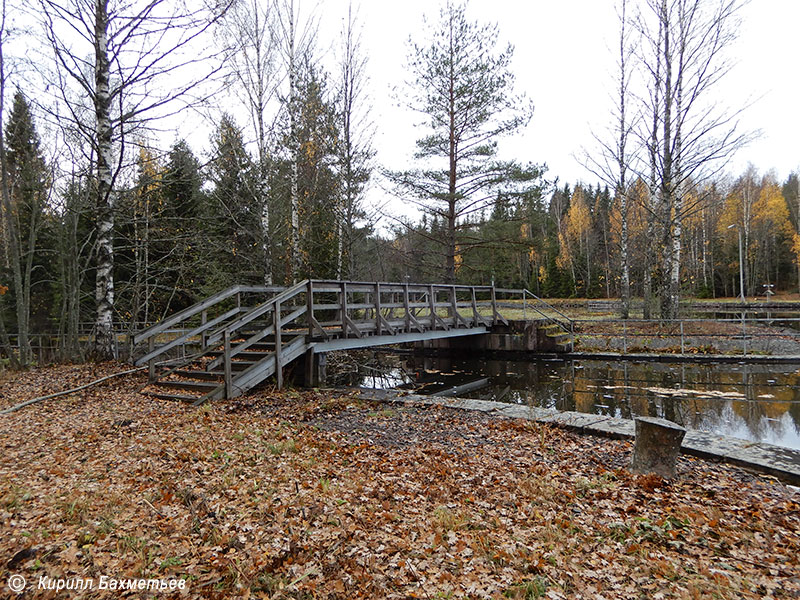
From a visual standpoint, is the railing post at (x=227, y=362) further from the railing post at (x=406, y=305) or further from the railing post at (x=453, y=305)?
the railing post at (x=453, y=305)

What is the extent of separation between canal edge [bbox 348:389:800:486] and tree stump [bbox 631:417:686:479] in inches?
41.2

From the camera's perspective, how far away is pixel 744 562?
2.94 metres

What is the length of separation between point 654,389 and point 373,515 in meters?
9.11

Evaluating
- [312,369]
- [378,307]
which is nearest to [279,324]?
[312,369]

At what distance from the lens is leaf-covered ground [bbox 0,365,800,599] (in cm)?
264

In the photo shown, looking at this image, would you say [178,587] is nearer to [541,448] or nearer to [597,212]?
[541,448]

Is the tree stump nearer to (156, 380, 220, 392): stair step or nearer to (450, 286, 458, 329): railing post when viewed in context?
(156, 380, 220, 392): stair step

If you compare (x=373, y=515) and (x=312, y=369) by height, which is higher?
(x=312, y=369)

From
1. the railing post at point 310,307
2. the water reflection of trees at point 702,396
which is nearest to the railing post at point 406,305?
the railing post at point 310,307

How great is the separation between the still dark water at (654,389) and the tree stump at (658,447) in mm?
3495

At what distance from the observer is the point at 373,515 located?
3508 mm

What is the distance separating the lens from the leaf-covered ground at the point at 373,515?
2645 millimetres

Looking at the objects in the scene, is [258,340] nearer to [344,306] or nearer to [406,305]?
[344,306]

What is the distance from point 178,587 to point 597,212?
53.1 meters
